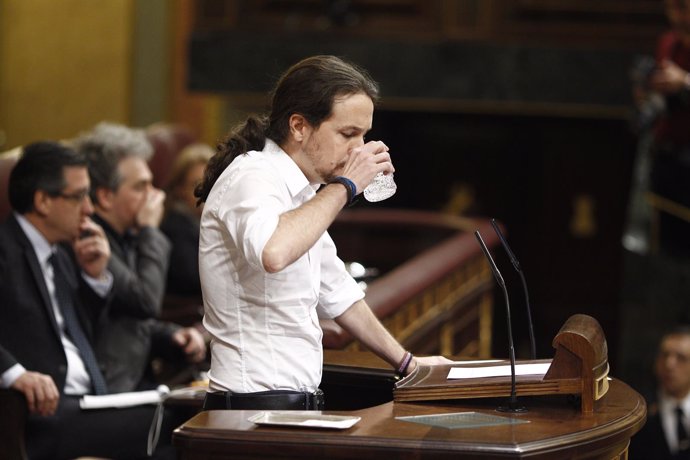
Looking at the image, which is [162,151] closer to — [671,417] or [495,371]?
[671,417]

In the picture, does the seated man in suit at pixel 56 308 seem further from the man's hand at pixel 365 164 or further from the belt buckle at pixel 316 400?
the man's hand at pixel 365 164

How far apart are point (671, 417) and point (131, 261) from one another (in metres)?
2.51

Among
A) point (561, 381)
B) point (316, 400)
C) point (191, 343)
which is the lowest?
point (191, 343)

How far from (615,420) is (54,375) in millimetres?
1844

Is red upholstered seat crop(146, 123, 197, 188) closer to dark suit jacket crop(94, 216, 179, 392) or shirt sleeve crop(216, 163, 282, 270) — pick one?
dark suit jacket crop(94, 216, 179, 392)

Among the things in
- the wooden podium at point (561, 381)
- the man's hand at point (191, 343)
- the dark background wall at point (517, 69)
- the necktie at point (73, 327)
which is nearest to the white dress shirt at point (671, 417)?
the dark background wall at point (517, 69)

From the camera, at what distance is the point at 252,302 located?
7.73ft

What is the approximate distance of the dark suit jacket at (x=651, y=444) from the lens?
5250 mm

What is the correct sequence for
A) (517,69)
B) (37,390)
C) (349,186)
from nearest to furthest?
(349,186)
(37,390)
(517,69)

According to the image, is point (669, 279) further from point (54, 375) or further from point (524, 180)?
point (54, 375)

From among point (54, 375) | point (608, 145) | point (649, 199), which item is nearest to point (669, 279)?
point (649, 199)

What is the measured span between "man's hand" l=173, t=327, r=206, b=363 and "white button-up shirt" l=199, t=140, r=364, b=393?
1.68m

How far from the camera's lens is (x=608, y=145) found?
862cm

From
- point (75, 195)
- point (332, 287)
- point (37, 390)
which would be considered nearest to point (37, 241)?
point (75, 195)
